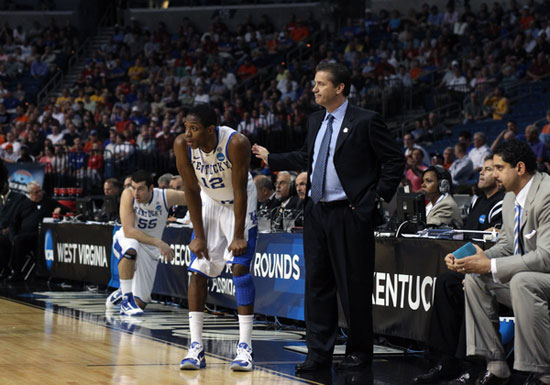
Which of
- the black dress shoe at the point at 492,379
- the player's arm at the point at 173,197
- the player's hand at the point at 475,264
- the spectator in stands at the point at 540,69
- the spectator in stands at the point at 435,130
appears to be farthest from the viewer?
A: the spectator in stands at the point at 540,69

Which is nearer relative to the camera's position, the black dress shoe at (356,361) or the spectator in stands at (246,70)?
the black dress shoe at (356,361)

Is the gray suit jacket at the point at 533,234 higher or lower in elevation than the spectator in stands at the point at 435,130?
lower

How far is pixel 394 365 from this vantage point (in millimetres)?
6352

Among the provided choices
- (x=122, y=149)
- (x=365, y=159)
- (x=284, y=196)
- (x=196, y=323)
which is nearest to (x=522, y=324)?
(x=365, y=159)

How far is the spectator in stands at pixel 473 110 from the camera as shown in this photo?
53.0 feet

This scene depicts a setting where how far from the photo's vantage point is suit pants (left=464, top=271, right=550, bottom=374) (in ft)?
16.3

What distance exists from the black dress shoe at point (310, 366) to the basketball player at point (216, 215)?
33 cm

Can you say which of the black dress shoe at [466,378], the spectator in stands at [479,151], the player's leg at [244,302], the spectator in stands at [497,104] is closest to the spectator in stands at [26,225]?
the spectator in stands at [479,151]

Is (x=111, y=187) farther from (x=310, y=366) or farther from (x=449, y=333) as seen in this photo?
(x=449, y=333)

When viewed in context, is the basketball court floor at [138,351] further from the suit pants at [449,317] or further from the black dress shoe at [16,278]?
the black dress shoe at [16,278]

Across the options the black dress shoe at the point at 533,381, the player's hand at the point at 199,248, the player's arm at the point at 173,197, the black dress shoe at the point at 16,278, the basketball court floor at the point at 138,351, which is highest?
the player's arm at the point at 173,197

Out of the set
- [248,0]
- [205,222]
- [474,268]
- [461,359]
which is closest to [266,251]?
[205,222]

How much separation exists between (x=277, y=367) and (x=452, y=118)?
12.3 m

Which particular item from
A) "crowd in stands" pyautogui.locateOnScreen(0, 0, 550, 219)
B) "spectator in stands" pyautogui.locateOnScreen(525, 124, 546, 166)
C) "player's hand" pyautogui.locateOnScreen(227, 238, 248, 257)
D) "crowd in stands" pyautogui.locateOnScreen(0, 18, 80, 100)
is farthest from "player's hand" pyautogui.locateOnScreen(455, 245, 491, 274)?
"crowd in stands" pyautogui.locateOnScreen(0, 18, 80, 100)
